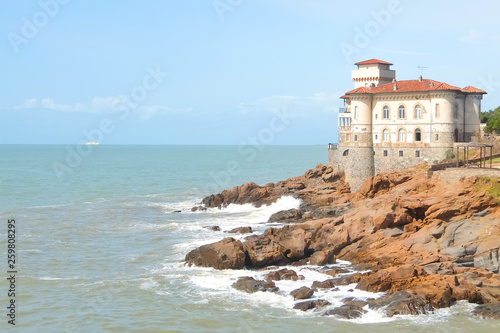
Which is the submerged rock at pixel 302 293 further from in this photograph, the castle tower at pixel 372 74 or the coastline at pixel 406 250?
the castle tower at pixel 372 74

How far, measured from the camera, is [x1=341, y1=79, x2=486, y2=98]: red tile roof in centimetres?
5609

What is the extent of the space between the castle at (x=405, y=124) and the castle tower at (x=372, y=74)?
2268 millimetres

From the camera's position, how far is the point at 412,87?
57594 millimetres

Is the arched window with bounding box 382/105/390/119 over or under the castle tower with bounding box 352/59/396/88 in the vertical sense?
under

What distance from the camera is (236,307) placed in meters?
29.1

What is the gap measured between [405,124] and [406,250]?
24304 millimetres

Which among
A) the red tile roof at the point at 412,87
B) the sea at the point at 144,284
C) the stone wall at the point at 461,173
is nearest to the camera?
the sea at the point at 144,284

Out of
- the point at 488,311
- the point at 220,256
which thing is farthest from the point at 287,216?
the point at 488,311

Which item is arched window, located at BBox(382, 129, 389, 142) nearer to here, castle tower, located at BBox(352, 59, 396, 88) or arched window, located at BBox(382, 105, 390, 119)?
arched window, located at BBox(382, 105, 390, 119)

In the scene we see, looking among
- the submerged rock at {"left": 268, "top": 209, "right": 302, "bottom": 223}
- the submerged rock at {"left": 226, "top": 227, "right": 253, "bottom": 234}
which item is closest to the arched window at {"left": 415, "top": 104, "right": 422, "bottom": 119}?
the submerged rock at {"left": 268, "top": 209, "right": 302, "bottom": 223}

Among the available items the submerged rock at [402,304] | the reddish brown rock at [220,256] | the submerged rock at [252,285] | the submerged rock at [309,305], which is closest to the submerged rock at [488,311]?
the submerged rock at [402,304]

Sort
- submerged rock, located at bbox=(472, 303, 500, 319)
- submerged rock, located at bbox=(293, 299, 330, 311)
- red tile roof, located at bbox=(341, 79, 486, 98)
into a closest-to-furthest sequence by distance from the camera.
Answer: submerged rock, located at bbox=(472, 303, 500, 319) → submerged rock, located at bbox=(293, 299, 330, 311) → red tile roof, located at bbox=(341, 79, 486, 98)

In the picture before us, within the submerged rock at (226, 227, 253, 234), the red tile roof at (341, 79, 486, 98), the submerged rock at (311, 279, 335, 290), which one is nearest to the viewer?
the submerged rock at (311, 279, 335, 290)

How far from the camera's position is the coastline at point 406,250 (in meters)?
28.8
